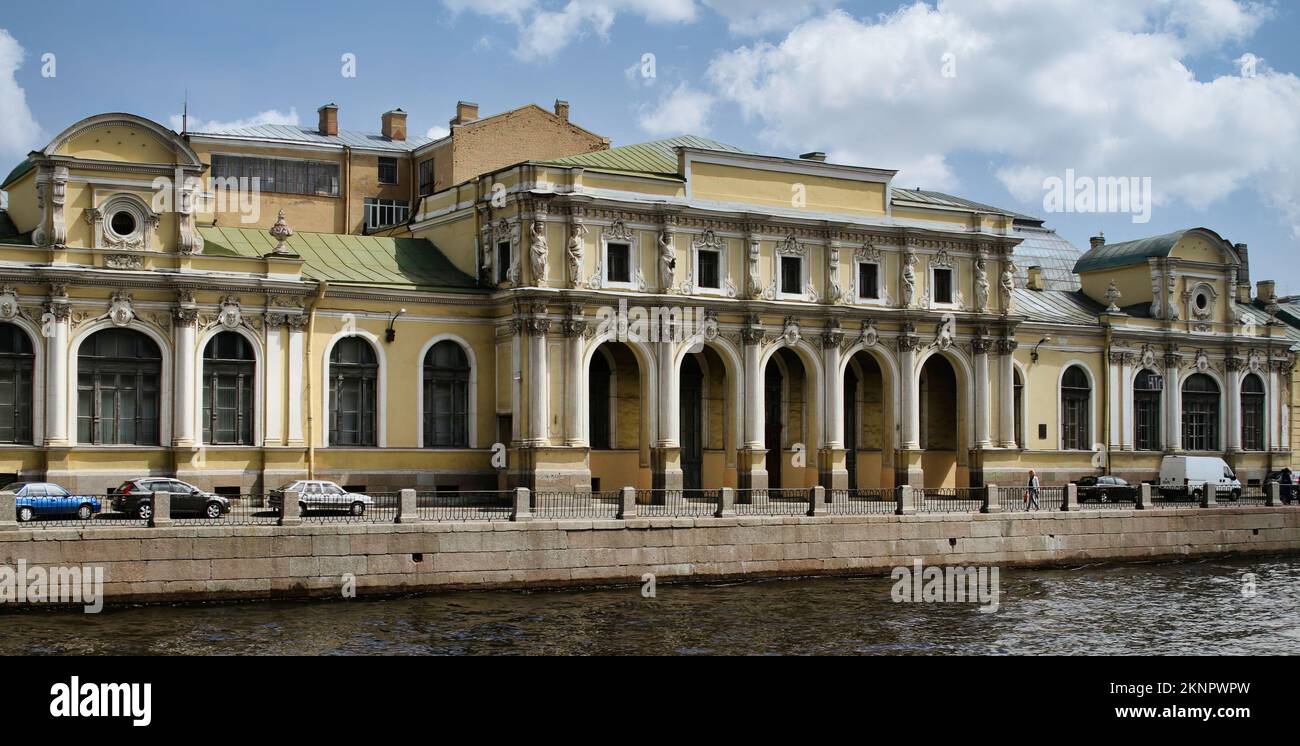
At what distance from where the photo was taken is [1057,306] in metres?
66.4

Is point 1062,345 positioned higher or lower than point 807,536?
higher

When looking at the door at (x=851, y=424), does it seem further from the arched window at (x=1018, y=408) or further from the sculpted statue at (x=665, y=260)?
the sculpted statue at (x=665, y=260)

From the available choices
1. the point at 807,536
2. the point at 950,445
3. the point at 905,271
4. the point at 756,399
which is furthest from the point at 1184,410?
the point at 807,536

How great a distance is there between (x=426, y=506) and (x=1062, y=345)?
101ft

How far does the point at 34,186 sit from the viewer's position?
46.0 m

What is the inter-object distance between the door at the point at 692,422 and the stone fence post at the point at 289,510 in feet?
67.3

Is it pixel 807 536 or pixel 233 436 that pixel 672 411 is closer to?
pixel 807 536

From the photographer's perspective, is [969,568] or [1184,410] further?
[1184,410]

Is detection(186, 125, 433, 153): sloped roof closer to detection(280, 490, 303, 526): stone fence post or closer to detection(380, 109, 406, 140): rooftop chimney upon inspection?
detection(380, 109, 406, 140): rooftop chimney

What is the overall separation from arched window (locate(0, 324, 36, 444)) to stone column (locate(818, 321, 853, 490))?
25.8 m

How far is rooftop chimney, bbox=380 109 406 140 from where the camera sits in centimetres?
6950

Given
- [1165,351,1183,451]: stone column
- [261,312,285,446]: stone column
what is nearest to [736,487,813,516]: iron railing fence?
[261,312,285,446]: stone column

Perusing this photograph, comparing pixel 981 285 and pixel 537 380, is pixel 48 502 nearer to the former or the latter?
pixel 537 380
